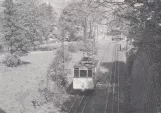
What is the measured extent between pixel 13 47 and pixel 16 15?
508cm

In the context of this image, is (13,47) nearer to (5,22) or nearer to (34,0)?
(5,22)

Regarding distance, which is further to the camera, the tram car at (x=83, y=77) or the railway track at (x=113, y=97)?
the tram car at (x=83, y=77)

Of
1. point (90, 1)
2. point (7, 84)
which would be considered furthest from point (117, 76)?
point (90, 1)

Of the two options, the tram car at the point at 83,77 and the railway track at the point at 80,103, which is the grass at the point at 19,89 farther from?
the tram car at the point at 83,77

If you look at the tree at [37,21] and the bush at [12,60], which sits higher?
the tree at [37,21]

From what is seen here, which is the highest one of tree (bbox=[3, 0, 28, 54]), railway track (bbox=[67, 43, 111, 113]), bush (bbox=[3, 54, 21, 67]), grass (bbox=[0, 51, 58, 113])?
tree (bbox=[3, 0, 28, 54])

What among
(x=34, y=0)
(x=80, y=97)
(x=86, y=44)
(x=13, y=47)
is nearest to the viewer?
(x=80, y=97)

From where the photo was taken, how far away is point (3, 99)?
22656 millimetres

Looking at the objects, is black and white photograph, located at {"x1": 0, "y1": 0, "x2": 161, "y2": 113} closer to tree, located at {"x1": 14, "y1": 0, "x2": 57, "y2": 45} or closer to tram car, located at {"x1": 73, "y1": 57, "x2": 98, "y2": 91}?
tram car, located at {"x1": 73, "y1": 57, "x2": 98, "y2": 91}

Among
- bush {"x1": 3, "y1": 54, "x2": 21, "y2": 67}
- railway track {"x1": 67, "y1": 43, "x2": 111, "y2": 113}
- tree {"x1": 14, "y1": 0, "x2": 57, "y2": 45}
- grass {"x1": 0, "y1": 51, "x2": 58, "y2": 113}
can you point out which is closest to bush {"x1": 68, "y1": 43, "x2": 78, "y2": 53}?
tree {"x1": 14, "y1": 0, "x2": 57, "y2": 45}

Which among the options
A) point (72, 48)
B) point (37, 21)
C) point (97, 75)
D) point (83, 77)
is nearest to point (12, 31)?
point (97, 75)

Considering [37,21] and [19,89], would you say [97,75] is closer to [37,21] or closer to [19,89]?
[19,89]

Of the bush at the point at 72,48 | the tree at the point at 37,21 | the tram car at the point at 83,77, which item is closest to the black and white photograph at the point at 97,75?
the tram car at the point at 83,77

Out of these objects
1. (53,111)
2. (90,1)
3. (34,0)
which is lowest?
(53,111)
